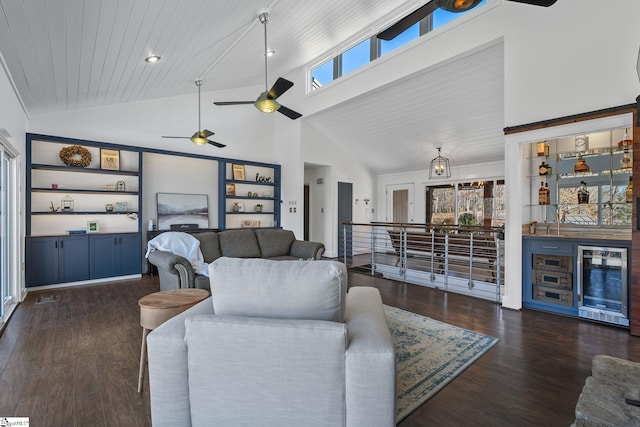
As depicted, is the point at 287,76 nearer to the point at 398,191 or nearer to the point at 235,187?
the point at 235,187

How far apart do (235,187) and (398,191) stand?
4.66 meters

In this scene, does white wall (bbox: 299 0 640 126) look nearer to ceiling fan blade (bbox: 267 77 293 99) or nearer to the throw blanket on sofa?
ceiling fan blade (bbox: 267 77 293 99)

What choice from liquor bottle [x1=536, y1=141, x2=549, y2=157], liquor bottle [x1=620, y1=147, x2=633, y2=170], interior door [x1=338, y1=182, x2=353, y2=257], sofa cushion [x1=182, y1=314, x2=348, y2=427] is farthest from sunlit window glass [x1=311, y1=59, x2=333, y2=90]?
sofa cushion [x1=182, y1=314, x2=348, y2=427]

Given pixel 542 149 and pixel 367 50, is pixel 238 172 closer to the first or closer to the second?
pixel 367 50

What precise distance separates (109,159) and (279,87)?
12.7 ft

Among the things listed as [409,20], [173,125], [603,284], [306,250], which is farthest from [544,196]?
[173,125]

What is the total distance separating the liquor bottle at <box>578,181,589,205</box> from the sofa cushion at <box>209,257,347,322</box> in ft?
14.5

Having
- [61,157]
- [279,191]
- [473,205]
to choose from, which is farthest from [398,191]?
[61,157]

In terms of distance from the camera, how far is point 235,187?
7.46 meters

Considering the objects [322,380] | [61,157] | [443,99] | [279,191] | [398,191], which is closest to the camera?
[322,380]

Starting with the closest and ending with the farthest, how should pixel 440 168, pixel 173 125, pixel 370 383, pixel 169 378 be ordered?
pixel 370 383
pixel 169 378
pixel 173 125
pixel 440 168

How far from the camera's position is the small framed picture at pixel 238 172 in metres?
7.30

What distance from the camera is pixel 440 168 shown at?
7.34 m

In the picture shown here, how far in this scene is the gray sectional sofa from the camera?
11.6 feet
